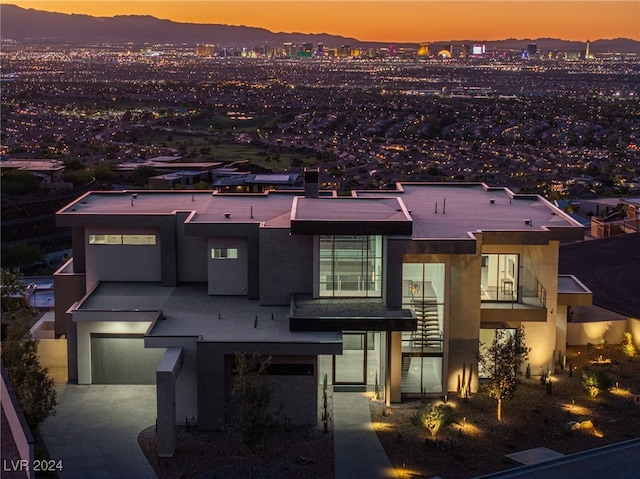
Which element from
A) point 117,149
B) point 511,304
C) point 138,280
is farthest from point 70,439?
point 117,149

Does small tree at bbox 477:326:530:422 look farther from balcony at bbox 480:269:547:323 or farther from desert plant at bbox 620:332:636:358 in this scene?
desert plant at bbox 620:332:636:358

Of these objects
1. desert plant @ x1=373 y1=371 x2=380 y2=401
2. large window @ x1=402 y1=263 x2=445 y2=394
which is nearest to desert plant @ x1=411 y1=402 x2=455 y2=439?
desert plant @ x1=373 y1=371 x2=380 y2=401

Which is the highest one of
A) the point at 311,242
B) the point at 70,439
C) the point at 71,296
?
the point at 311,242

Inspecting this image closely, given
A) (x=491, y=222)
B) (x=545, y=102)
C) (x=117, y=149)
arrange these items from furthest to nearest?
(x=545, y=102) < (x=117, y=149) < (x=491, y=222)

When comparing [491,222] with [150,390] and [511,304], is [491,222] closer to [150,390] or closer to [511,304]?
[511,304]

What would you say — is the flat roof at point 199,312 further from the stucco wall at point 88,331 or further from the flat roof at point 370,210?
the flat roof at point 370,210

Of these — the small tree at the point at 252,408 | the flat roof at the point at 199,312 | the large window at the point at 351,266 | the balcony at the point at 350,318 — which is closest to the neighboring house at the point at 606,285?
the large window at the point at 351,266

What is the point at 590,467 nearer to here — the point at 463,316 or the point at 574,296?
the point at 463,316
